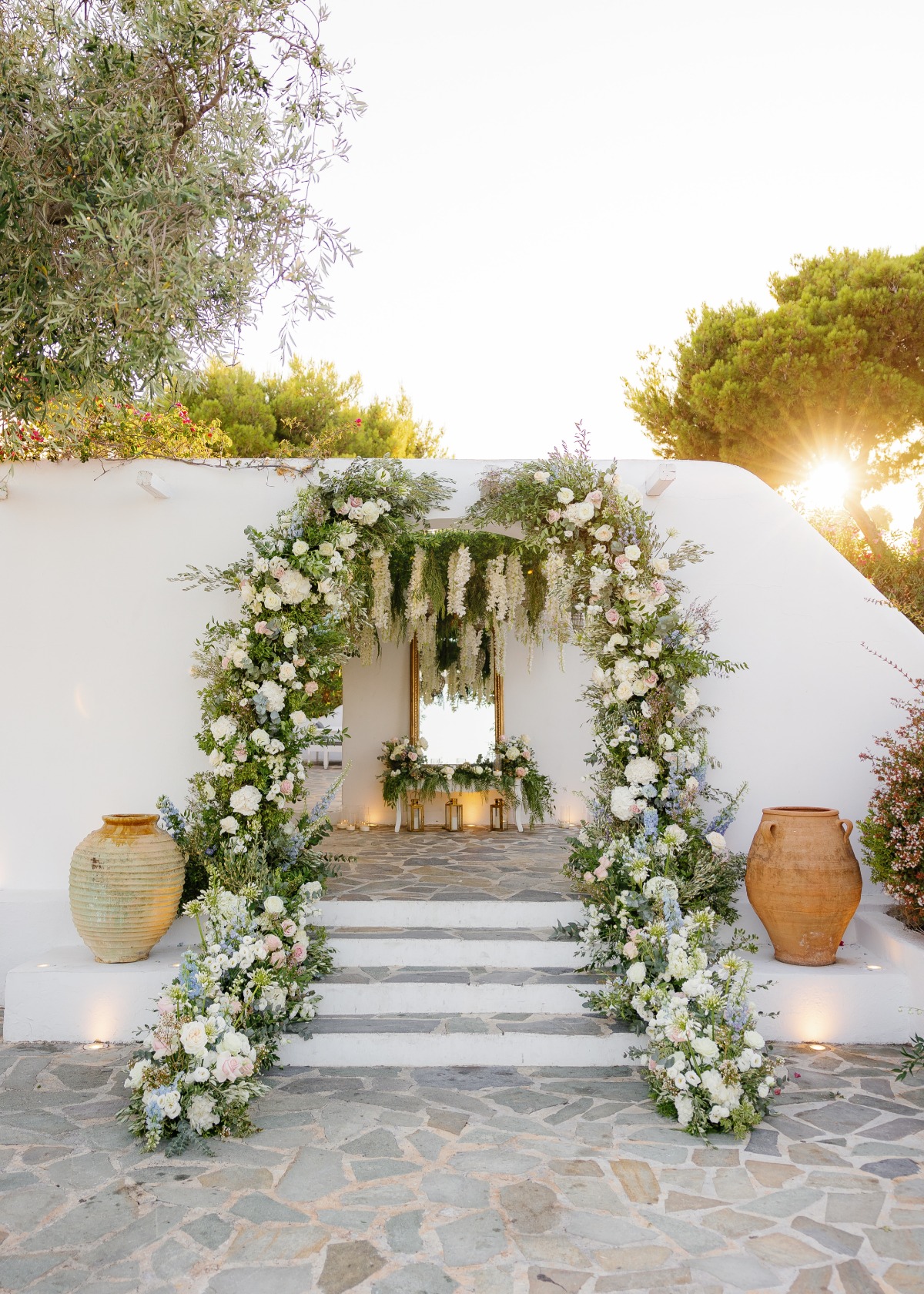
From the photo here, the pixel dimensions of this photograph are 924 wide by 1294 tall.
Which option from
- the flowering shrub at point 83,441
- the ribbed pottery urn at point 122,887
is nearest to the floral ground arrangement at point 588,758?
the ribbed pottery urn at point 122,887

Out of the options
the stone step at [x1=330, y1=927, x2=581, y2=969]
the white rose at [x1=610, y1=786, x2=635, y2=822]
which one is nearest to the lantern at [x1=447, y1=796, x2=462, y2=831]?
the stone step at [x1=330, y1=927, x2=581, y2=969]

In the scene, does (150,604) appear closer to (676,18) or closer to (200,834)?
(200,834)

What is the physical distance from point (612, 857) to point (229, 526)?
2885mm

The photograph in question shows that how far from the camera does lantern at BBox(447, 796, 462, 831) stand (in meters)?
7.80

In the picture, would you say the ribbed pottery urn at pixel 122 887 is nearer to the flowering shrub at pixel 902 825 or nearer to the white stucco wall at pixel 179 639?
the white stucco wall at pixel 179 639

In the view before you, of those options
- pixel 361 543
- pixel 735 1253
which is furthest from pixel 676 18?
pixel 735 1253

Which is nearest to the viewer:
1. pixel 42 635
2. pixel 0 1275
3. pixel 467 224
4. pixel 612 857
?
pixel 0 1275

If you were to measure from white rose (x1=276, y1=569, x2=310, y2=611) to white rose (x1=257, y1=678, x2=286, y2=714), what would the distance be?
410mm

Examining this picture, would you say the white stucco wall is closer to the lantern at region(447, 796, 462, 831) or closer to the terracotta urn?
the terracotta urn

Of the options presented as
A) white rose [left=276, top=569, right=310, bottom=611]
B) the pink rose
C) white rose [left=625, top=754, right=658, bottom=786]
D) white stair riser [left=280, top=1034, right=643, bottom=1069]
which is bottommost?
white stair riser [left=280, top=1034, right=643, bottom=1069]

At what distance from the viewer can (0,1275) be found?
88.2 inches

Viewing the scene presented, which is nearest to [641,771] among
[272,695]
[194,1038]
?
[272,695]

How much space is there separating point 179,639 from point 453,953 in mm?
2380

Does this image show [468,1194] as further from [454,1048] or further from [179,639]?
[179,639]
